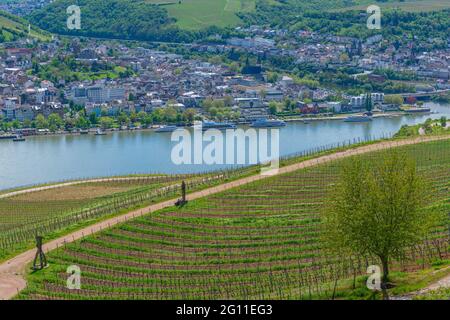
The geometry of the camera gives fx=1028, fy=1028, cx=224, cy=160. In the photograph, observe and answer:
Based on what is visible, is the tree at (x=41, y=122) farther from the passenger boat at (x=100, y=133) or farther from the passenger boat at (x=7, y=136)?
the passenger boat at (x=100, y=133)

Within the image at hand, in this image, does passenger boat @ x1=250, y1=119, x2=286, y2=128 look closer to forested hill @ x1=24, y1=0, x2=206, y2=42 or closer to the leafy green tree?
the leafy green tree

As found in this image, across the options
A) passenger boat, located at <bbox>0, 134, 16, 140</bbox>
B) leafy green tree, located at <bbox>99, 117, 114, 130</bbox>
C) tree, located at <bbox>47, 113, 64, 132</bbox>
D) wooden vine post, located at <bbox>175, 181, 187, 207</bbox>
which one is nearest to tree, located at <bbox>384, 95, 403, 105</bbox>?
leafy green tree, located at <bbox>99, 117, 114, 130</bbox>

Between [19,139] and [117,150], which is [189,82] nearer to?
[19,139]

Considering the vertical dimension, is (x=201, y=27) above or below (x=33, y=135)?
above

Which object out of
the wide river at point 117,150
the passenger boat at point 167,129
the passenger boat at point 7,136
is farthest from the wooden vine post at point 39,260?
the passenger boat at point 167,129

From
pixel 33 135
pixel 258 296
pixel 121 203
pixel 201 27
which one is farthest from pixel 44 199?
pixel 201 27

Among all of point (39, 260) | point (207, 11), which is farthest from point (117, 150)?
point (207, 11)

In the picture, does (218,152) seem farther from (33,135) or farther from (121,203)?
(121,203)
